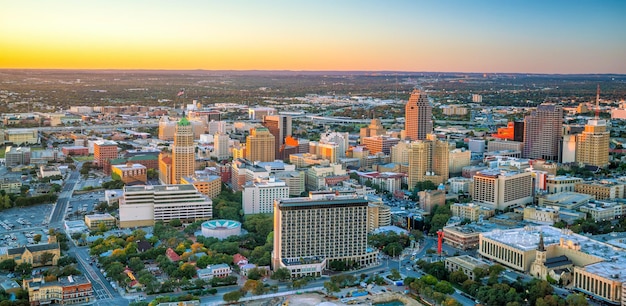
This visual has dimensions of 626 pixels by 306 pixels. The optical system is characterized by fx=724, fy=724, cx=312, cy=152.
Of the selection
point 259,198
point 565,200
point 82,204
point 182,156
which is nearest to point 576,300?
point 565,200

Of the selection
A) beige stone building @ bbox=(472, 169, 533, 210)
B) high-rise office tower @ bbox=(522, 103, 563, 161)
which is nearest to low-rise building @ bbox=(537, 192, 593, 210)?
beige stone building @ bbox=(472, 169, 533, 210)

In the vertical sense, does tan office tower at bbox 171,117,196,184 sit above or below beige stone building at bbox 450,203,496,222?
above

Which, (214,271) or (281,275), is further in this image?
(214,271)

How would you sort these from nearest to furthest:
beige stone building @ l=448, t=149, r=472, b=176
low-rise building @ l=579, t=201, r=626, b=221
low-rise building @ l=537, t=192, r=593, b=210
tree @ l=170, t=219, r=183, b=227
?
tree @ l=170, t=219, r=183, b=227 < low-rise building @ l=579, t=201, r=626, b=221 < low-rise building @ l=537, t=192, r=593, b=210 < beige stone building @ l=448, t=149, r=472, b=176

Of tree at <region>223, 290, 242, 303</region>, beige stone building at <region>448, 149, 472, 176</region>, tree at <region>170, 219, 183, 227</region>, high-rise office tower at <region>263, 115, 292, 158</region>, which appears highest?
high-rise office tower at <region>263, 115, 292, 158</region>

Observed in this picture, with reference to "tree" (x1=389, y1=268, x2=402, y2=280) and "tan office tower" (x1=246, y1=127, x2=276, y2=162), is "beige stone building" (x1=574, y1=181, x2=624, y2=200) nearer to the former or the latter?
"tree" (x1=389, y1=268, x2=402, y2=280)

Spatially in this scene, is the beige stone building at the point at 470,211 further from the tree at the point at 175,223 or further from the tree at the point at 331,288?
the tree at the point at 175,223

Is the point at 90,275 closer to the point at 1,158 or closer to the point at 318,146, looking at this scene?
the point at 318,146

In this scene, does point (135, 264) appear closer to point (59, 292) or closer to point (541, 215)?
point (59, 292)
